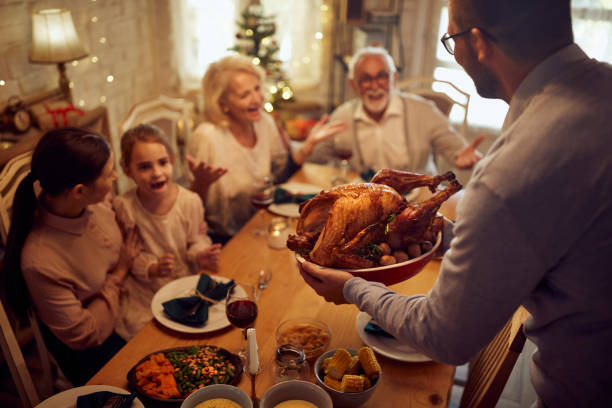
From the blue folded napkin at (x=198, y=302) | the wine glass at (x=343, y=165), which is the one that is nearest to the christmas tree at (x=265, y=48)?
the wine glass at (x=343, y=165)

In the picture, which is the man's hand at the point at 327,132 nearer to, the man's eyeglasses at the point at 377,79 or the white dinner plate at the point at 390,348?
the man's eyeglasses at the point at 377,79

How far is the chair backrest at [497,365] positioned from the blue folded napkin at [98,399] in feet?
2.90

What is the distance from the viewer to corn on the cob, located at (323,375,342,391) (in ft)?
3.74

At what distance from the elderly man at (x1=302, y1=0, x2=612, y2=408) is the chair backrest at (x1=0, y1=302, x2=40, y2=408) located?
1080 mm

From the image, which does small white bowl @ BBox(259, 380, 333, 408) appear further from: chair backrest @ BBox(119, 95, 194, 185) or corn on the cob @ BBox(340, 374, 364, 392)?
chair backrest @ BBox(119, 95, 194, 185)

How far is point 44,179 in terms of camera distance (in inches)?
59.4

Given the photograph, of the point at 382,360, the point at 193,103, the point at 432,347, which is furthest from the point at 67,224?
the point at 193,103

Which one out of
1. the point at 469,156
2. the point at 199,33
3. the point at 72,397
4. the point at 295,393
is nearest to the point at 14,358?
the point at 72,397

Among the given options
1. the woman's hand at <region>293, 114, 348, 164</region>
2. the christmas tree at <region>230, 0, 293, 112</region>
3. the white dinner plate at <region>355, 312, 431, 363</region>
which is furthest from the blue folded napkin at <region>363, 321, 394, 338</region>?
the christmas tree at <region>230, 0, 293, 112</region>

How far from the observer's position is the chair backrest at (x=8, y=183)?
1596 mm

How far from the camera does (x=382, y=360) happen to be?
1.30 meters

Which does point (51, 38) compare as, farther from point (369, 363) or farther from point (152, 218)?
point (369, 363)

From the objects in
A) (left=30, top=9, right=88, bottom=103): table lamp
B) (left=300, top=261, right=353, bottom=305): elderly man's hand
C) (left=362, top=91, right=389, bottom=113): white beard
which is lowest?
(left=300, top=261, right=353, bottom=305): elderly man's hand

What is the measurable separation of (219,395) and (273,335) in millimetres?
320
